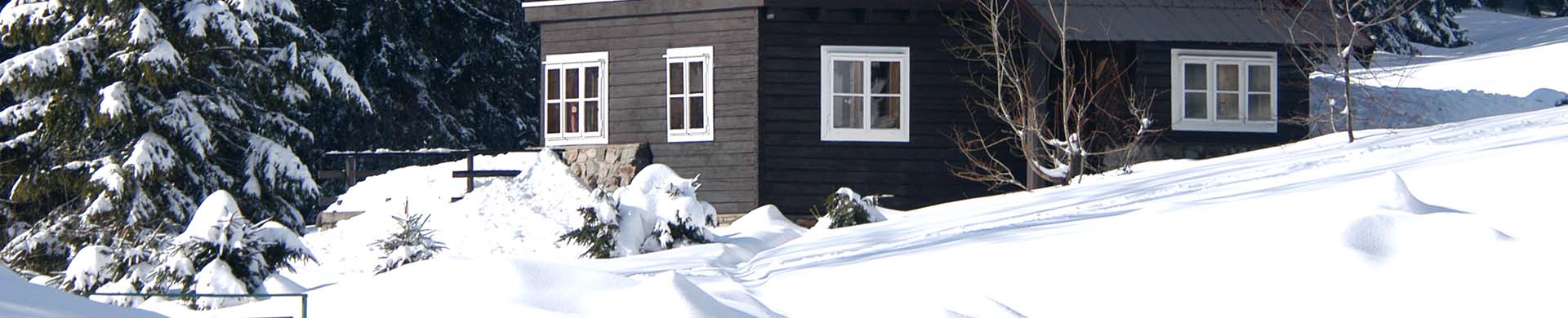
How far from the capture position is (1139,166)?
70.2 feet

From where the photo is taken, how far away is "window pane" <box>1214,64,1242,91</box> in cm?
2320

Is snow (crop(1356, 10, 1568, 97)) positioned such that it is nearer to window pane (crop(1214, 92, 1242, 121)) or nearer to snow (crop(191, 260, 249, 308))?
window pane (crop(1214, 92, 1242, 121))

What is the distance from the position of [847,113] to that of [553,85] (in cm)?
443

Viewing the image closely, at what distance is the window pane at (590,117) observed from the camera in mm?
23469

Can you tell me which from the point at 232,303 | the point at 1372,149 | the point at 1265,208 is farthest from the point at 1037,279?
the point at 1372,149

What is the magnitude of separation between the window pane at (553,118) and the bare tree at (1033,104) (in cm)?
562

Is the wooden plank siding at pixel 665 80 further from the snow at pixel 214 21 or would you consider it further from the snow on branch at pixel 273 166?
the snow at pixel 214 21

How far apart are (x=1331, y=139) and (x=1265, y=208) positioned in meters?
10.1

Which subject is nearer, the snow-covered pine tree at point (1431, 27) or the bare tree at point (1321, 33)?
the bare tree at point (1321, 33)

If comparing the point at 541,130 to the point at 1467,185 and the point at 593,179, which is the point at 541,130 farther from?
the point at 1467,185

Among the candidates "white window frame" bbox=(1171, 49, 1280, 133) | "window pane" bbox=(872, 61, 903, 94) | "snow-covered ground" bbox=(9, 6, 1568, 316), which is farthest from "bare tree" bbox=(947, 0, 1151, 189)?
"snow-covered ground" bbox=(9, 6, 1568, 316)

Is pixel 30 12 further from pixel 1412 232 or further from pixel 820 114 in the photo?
pixel 1412 232

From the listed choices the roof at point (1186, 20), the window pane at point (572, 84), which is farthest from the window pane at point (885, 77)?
the window pane at point (572, 84)

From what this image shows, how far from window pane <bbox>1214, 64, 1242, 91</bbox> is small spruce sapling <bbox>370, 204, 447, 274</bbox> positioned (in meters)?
11.9
